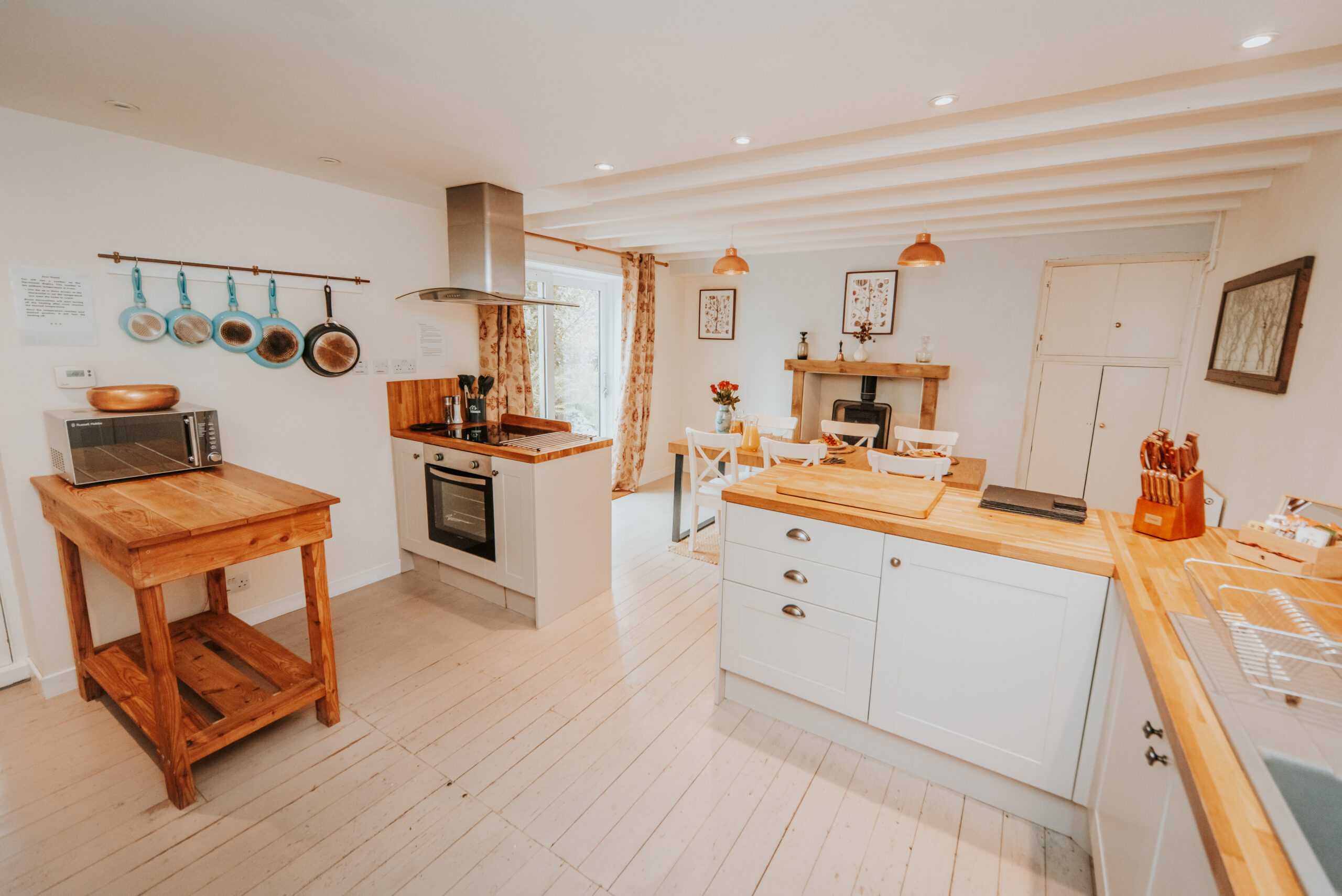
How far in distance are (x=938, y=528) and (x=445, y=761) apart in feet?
6.14

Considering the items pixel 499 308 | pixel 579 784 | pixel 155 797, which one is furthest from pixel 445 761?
pixel 499 308

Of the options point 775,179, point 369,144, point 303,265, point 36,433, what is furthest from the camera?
point 775,179

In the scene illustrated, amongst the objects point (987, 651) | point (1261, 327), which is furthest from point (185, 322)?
point (1261, 327)

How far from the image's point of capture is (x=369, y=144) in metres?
2.34

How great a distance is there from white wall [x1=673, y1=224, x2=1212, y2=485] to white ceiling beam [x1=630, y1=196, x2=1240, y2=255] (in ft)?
1.43

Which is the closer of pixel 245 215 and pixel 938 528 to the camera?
pixel 938 528

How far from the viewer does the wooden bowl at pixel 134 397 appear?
84.6 inches

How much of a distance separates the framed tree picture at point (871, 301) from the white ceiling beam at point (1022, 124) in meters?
2.34

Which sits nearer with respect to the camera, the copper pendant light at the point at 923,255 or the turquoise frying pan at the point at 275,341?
the turquoise frying pan at the point at 275,341

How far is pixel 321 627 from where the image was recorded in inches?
80.9

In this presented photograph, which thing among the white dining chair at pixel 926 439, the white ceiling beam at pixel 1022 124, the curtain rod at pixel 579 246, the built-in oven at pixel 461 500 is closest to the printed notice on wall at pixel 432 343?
the built-in oven at pixel 461 500

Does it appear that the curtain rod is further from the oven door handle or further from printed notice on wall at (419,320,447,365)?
the oven door handle

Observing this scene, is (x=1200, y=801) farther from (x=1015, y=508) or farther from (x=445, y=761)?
(x=445, y=761)

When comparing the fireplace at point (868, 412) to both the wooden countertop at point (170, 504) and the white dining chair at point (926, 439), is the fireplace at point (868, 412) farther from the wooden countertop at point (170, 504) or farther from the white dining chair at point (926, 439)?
the wooden countertop at point (170, 504)
